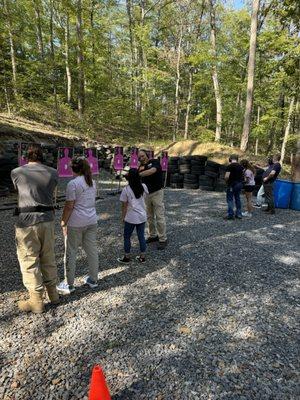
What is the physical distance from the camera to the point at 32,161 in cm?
386

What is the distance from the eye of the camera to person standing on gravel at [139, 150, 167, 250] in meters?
6.03

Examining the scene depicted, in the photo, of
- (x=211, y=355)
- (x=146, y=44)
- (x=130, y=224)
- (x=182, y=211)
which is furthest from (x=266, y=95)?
(x=211, y=355)

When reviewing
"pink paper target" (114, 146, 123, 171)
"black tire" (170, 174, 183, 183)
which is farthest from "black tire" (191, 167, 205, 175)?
"pink paper target" (114, 146, 123, 171)

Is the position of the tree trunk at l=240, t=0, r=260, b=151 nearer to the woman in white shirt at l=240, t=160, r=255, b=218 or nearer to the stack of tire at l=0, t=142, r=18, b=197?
the woman in white shirt at l=240, t=160, r=255, b=218

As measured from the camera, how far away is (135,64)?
26188mm

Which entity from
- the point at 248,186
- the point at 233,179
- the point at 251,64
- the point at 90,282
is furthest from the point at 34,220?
the point at 251,64

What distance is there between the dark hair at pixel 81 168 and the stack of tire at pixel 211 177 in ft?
31.6

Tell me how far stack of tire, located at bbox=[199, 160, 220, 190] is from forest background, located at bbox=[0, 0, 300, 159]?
12.0 ft

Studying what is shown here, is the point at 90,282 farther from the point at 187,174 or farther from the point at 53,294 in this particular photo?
the point at 187,174

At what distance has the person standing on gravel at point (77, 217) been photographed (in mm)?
4186

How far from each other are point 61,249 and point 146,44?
20193 millimetres

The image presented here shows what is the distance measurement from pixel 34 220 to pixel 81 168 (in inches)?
37.0

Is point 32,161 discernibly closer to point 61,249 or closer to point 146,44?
point 61,249

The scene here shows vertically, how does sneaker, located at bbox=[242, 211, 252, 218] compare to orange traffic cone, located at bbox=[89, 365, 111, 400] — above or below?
below
